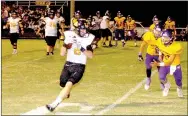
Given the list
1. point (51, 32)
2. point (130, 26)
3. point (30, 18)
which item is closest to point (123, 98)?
point (51, 32)

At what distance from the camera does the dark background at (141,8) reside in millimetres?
40094

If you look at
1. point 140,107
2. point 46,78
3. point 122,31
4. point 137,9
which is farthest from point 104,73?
point 137,9

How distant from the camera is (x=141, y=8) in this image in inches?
1603

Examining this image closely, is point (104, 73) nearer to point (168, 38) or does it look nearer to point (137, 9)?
point (168, 38)

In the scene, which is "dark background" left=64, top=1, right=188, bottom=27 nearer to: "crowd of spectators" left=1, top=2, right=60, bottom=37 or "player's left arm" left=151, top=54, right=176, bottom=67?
"crowd of spectators" left=1, top=2, right=60, bottom=37

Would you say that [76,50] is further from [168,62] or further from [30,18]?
[30,18]

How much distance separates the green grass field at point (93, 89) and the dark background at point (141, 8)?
855 inches

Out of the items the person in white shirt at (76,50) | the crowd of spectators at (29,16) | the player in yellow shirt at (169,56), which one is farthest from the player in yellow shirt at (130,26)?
the person in white shirt at (76,50)

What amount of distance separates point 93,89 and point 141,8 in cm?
2944

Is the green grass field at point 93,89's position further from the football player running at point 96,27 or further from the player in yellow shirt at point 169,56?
the football player running at point 96,27

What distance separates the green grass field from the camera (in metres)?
9.49

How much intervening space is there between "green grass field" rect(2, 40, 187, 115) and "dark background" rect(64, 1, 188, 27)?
21713 millimetres

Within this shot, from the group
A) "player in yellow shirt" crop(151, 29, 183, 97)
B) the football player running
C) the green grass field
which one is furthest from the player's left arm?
the football player running

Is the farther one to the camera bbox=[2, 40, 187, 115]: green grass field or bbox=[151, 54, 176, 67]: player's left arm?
bbox=[151, 54, 176, 67]: player's left arm
